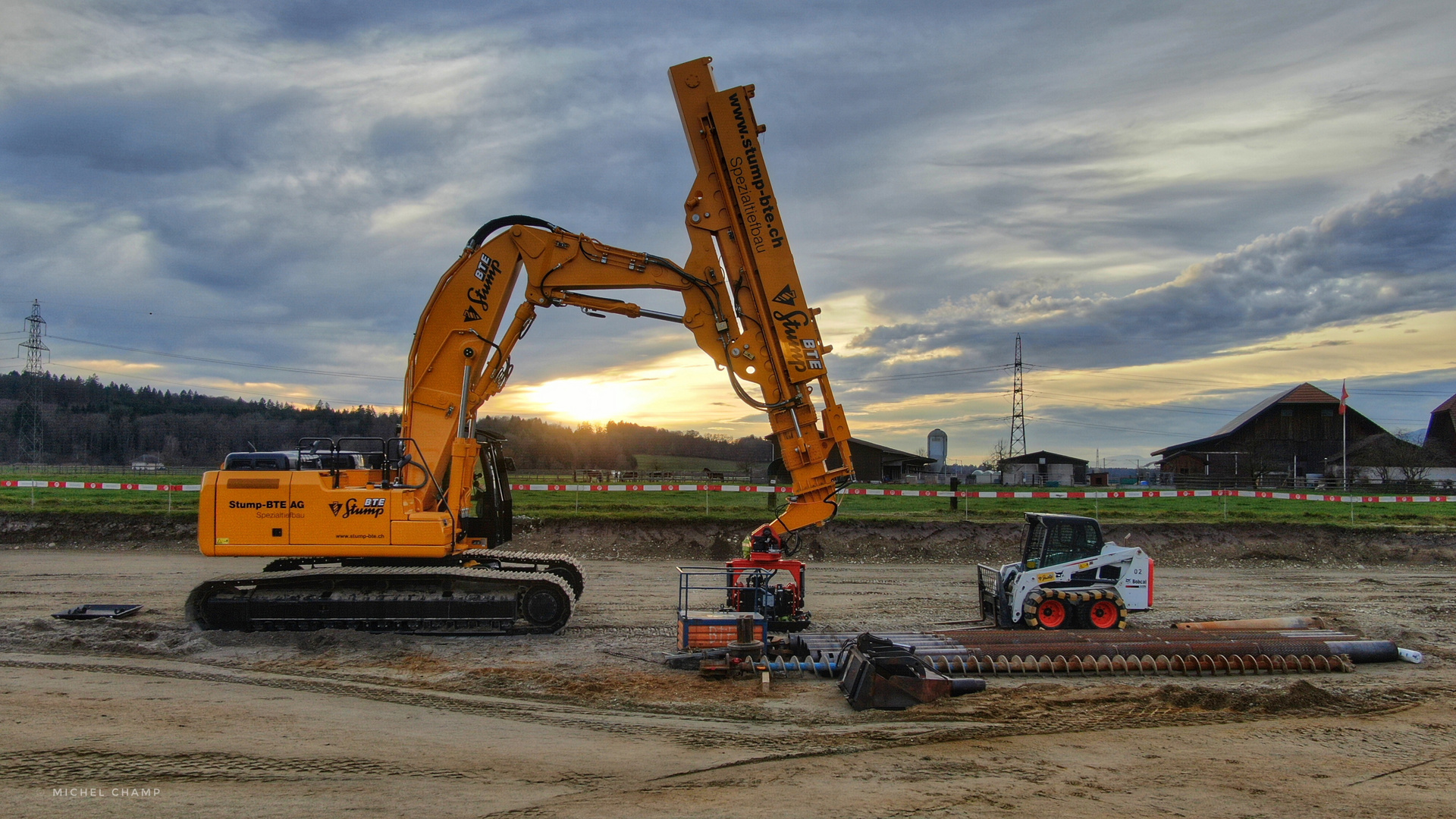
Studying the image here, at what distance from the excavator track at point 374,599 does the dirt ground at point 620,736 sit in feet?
0.87

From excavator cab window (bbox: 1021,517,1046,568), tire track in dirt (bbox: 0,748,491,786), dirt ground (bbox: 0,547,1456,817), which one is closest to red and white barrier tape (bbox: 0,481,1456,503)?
excavator cab window (bbox: 1021,517,1046,568)

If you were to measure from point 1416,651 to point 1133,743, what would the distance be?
21.7ft

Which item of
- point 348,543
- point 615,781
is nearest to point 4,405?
point 348,543

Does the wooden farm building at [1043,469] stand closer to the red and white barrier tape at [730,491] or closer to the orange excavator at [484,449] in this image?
the red and white barrier tape at [730,491]

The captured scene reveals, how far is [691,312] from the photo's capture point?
11703 mm

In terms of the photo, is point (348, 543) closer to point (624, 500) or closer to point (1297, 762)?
point (1297, 762)

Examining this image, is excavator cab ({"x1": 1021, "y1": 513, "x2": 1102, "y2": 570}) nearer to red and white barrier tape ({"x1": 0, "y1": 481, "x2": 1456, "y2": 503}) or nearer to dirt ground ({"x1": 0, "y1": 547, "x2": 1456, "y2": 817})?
dirt ground ({"x1": 0, "y1": 547, "x2": 1456, "y2": 817})

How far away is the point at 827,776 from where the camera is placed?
6.56 m

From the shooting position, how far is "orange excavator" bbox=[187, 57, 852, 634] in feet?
36.1

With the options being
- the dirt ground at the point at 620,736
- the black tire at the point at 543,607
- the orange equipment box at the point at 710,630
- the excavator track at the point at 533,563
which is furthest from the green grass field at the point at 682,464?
the dirt ground at the point at 620,736

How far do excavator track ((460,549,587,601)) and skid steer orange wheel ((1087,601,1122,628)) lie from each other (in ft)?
24.1

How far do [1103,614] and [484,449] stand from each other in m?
9.26

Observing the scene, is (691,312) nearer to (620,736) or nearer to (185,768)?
(620,736)

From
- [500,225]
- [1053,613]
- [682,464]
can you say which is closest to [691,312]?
[500,225]
